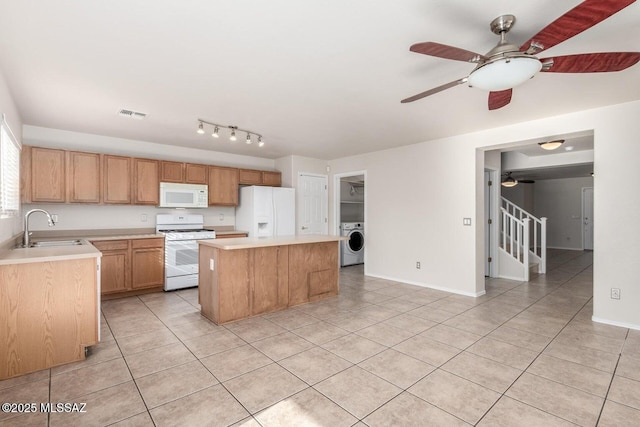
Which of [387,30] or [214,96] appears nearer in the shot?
[387,30]

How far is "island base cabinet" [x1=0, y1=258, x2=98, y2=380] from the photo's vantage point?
7.37 feet

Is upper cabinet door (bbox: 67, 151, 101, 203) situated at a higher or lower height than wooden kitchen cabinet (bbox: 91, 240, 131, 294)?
higher

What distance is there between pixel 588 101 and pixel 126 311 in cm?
566

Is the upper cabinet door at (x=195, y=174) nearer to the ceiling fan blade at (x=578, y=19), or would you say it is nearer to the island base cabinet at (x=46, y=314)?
the island base cabinet at (x=46, y=314)

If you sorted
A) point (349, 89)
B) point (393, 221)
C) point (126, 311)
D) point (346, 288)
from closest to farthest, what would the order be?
point (349, 89)
point (126, 311)
point (346, 288)
point (393, 221)

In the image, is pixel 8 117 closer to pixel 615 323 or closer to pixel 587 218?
pixel 615 323

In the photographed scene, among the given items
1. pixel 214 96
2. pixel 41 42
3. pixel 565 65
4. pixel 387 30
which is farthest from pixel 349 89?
pixel 41 42

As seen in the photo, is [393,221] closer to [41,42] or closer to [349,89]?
[349,89]

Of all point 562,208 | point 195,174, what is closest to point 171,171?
point 195,174

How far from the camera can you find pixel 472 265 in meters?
4.38

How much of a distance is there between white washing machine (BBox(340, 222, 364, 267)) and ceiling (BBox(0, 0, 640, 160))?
116 inches

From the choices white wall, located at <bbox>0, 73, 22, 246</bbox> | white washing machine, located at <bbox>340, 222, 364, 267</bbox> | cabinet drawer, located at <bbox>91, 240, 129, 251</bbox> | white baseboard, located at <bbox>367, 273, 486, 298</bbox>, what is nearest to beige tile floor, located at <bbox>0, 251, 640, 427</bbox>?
white baseboard, located at <bbox>367, 273, 486, 298</bbox>

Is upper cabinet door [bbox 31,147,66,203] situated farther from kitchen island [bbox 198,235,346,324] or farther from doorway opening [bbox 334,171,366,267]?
doorway opening [bbox 334,171,366,267]

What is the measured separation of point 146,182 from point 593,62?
16.9 feet
